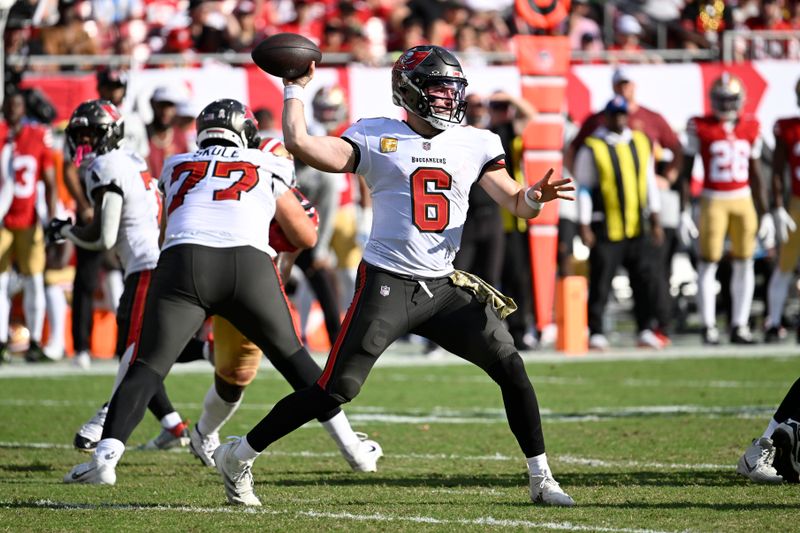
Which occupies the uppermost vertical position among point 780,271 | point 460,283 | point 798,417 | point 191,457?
point 460,283

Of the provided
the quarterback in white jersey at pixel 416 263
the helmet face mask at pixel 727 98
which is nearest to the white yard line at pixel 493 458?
the quarterback in white jersey at pixel 416 263

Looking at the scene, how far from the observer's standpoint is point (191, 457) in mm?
7500

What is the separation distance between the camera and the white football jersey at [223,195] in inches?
248

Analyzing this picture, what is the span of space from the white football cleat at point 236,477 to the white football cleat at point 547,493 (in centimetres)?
110

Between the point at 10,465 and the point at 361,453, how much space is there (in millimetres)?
1793

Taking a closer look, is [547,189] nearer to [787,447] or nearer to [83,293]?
[787,447]

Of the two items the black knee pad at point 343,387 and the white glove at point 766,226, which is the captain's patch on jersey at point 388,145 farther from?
the white glove at point 766,226

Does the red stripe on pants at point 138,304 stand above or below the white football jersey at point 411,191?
below

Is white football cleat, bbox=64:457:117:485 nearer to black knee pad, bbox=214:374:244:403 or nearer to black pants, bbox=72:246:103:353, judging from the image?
black knee pad, bbox=214:374:244:403

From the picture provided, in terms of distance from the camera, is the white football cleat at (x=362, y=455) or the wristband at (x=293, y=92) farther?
the white football cleat at (x=362, y=455)

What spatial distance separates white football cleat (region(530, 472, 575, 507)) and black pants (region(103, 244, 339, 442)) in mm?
1002

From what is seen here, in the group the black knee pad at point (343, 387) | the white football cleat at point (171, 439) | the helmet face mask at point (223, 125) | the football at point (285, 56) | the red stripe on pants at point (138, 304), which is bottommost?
the white football cleat at point (171, 439)

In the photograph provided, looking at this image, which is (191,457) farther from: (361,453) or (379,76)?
(379,76)

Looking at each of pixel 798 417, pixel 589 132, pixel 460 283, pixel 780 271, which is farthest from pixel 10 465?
pixel 780 271
